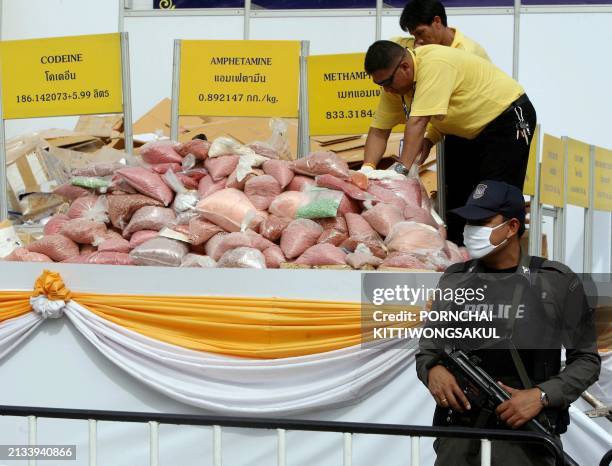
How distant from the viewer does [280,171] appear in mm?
4703

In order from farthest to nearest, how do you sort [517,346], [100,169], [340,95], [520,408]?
[340,95]
[100,169]
[517,346]
[520,408]

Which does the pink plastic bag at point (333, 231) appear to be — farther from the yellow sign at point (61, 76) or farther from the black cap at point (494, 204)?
the yellow sign at point (61, 76)

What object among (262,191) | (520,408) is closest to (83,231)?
(262,191)

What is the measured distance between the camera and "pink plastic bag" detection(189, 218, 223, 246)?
4.51 meters

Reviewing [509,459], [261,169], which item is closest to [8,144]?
[261,169]

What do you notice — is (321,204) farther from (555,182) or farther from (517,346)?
(555,182)

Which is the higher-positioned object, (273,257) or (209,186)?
(209,186)

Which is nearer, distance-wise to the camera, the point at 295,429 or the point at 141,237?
the point at 295,429

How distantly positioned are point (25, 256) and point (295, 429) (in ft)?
7.20

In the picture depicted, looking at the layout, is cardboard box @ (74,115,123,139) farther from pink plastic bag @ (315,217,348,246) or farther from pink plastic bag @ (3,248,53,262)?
pink plastic bag @ (315,217,348,246)

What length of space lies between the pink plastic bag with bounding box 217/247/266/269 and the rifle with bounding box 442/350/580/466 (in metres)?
1.66

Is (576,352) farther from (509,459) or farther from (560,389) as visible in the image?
(509,459)

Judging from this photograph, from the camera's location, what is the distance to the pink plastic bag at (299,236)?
4273mm

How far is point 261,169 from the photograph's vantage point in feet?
15.8
